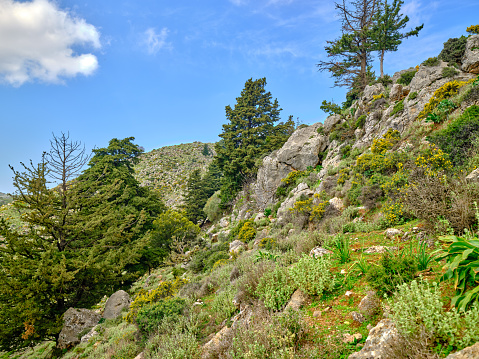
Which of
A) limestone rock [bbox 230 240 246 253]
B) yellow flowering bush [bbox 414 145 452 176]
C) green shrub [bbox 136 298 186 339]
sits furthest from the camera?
limestone rock [bbox 230 240 246 253]

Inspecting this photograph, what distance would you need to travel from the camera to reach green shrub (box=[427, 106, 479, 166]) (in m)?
7.25

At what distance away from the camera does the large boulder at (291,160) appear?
65.5 ft

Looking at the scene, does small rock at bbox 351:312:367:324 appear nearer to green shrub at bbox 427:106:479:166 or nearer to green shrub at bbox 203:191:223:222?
green shrub at bbox 427:106:479:166

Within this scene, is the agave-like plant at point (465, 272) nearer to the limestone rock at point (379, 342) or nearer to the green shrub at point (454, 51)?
the limestone rock at point (379, 342)

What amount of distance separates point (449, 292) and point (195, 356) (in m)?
3.94

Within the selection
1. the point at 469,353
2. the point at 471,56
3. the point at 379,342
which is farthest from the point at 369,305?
the point at 471,56

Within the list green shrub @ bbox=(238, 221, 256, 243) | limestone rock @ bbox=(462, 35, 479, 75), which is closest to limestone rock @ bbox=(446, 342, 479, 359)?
green shrub @ bbox=(238, 221, 256, 243)

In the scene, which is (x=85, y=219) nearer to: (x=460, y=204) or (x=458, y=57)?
(x=460, y=204)

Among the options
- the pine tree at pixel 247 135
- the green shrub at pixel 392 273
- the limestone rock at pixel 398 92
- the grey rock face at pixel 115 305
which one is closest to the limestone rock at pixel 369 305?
the green shrub at pixel 392 273

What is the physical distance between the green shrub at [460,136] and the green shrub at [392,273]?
241 inches

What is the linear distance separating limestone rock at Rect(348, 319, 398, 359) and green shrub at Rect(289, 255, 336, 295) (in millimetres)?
1251

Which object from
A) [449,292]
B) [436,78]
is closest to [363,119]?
[436,78]

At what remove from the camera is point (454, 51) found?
14.5 m

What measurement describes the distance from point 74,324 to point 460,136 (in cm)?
1732
